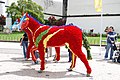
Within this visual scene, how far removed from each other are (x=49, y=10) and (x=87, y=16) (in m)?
13.2

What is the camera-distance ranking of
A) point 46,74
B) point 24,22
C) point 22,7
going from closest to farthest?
point 46,74 < point 24,22 < point 22,7

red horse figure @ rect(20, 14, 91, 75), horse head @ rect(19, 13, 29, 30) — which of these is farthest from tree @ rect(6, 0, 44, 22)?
red horse figure @ rect(20, 14, 91, 75)

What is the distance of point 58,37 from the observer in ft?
27.8

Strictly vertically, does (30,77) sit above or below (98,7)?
below

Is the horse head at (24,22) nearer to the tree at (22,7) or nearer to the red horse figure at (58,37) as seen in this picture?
the red horse figure at (58,37)

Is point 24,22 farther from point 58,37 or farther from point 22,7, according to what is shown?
point 22,7

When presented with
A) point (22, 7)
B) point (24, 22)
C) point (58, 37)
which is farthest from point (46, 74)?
point (22, 7)

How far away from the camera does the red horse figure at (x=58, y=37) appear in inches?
323

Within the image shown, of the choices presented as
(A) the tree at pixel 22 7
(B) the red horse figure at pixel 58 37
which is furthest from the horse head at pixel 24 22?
(A) the tree at pixel 22 7

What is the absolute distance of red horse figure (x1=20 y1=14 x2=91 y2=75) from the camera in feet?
26.9

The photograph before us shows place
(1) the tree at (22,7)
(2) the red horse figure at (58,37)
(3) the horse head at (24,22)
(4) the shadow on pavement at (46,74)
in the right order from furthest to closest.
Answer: (1) the tree at (22,7)
(3) the horse head at (24,22)
(2) the red horse figure at (58,37)
(4) the shadow on pavement at (46,74)

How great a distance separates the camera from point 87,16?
5191cm

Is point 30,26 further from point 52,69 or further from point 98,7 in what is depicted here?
point 98,7

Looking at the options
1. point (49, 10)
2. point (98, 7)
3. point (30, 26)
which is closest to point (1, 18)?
point (49, 10)
